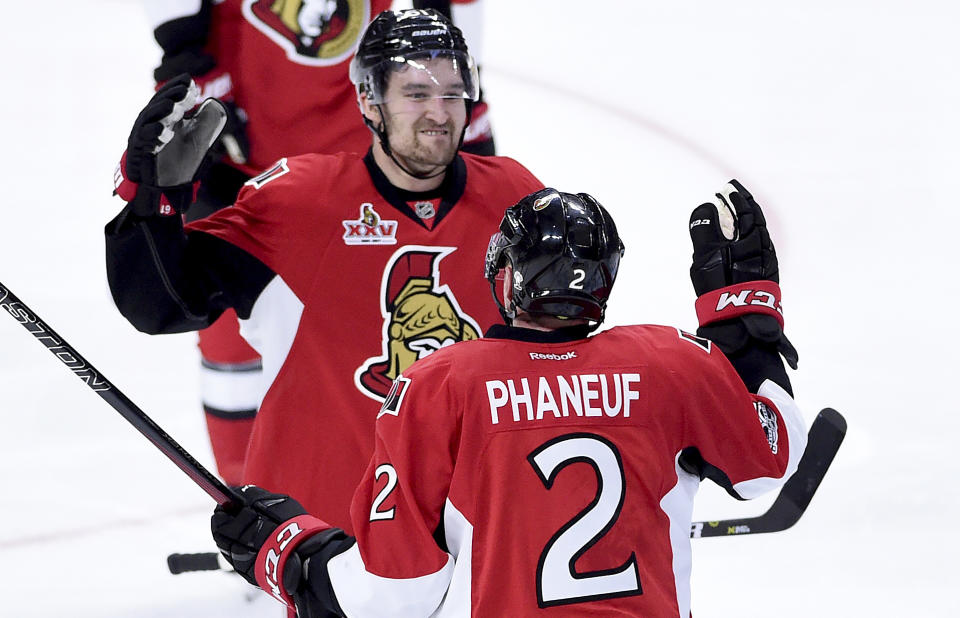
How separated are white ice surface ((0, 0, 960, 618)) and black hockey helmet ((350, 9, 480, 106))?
1.23 meters

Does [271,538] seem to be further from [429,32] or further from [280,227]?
[429,32]

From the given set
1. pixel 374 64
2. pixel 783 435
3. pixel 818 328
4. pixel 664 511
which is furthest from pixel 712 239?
pixel 818 328

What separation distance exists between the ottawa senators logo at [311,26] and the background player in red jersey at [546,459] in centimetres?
123

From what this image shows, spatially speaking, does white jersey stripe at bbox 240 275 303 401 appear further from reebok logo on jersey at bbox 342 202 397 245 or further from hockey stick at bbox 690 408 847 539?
hockey stick at bbox 690 408 847 539

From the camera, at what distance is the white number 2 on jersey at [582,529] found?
1.62 m

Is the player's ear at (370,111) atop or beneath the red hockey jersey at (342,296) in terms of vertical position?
atop

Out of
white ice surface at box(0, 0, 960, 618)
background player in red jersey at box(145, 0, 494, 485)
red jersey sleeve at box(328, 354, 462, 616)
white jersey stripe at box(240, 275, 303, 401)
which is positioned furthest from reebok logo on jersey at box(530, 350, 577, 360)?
white ice surface at box(0, 0, 960, 618)

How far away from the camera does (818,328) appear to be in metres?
3.86

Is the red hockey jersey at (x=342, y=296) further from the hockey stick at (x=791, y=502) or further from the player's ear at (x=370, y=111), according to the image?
the hockey stick at (x=791, y=502)

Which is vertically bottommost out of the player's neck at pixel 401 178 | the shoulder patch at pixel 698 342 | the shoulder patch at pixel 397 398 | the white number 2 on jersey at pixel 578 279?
the shoulder patch at pixel 397 398

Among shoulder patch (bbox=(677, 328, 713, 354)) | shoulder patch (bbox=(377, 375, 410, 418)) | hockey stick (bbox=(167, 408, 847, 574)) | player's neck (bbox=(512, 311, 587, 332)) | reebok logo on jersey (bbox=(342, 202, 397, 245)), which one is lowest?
hockey stick (bbox=(167, 408, 847, 574))

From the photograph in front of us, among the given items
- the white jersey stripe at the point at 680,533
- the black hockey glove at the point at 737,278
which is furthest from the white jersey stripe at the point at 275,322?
the white jersey stripe at the point at 680,533

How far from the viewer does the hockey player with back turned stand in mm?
2238

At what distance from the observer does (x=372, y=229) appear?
226 cm
